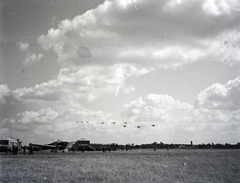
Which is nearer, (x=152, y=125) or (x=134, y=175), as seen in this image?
(x=134, y=175)

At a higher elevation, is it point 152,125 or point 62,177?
point 152,125

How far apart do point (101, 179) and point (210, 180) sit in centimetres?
712

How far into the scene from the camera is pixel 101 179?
1435 centimetres

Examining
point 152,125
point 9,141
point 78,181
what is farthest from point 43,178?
point 9,141

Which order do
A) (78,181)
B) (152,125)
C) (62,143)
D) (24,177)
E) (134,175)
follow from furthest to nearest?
(62,143) → (152,125) → (134,175) → (24,177) → (78,181)

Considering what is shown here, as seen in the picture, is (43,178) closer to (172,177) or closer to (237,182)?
(172,177)

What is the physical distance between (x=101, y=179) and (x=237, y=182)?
8780mm

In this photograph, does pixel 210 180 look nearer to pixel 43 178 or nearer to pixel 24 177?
pixel 43 178

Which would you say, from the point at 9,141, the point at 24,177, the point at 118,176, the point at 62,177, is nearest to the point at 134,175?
the point at 118,176

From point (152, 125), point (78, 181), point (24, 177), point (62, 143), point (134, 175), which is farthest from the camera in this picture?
point (62, 143)

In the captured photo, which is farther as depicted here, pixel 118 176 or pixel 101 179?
pixel 118 176

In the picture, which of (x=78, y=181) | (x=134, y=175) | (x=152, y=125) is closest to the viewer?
(x=78, y=181)

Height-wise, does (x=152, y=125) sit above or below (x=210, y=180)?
above

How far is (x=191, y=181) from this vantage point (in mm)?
14289
